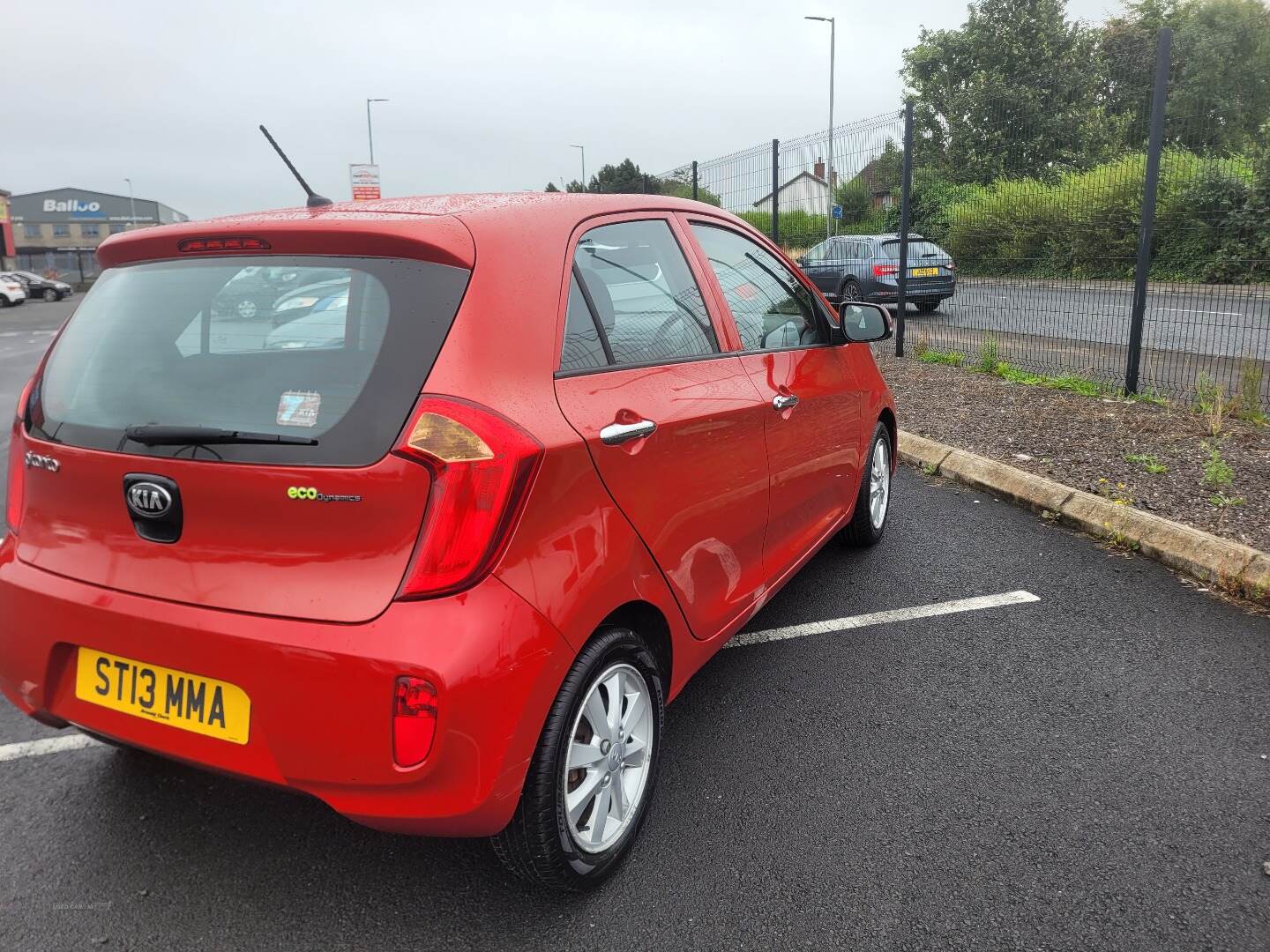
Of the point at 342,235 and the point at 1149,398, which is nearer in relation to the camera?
the point at 342,235

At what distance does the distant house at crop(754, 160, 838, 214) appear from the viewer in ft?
35.1

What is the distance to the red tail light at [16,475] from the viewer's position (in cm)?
234

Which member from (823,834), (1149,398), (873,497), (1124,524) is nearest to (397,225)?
(823,834)

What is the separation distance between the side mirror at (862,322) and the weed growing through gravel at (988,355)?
18.3 feet

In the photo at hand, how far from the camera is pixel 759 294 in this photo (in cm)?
350

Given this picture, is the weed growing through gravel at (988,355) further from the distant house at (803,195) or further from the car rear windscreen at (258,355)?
the car rear windscreen at (258,355)

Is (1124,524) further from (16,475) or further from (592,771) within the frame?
(16,475)

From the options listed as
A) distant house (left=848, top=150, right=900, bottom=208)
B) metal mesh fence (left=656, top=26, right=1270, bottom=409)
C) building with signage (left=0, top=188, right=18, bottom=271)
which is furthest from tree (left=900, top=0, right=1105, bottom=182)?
building with signage (left=0, top=188, right=18, bottom=271)

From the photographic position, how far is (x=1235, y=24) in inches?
1526

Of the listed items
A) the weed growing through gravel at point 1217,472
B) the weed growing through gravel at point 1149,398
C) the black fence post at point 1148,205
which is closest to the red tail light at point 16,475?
the weed growing through gravel at point 1217,472

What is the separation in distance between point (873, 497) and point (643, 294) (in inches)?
93.4

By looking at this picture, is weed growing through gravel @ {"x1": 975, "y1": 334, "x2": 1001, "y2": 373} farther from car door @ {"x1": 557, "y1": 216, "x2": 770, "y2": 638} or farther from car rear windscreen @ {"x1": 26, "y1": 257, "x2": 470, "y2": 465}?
car rear windscreen @ {"x1": 26, "y1": 257, "x2": 470, "y2": 465}

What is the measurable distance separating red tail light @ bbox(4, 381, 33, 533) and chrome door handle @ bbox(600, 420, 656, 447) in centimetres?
149

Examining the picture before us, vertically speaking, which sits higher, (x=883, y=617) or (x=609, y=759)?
(x=609, y=759)
